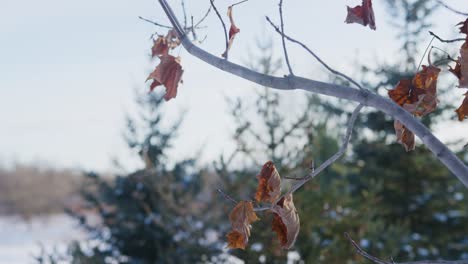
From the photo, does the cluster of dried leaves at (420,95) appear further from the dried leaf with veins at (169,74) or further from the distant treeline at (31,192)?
the distant treeline at (31,192)

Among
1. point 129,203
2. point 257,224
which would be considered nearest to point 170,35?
point 257,224

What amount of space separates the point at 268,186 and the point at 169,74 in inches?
19.5

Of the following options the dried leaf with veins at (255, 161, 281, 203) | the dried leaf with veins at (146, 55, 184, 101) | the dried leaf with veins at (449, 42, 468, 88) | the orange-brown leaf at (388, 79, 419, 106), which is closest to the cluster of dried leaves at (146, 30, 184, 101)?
the dried leaf with veins at (146, 55, 184, 101)

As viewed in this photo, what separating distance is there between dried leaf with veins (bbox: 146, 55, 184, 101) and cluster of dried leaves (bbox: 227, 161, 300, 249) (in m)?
0.41

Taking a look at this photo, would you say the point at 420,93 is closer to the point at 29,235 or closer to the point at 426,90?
the point at 426,90

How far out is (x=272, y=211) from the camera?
1.65m

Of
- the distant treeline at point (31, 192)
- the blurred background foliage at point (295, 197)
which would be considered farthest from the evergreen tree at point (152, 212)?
the distant treeline at point (31, 192)

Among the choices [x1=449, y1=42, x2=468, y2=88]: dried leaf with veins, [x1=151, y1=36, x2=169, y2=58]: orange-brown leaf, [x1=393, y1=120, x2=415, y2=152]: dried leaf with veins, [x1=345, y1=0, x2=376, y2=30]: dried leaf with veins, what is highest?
[x1=151, y1=36, x2=169, y2=58]: orange-brown leaf

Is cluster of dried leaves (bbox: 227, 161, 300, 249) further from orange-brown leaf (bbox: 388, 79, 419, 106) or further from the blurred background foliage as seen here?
the blurred background foliage

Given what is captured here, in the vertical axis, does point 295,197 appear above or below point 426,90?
above

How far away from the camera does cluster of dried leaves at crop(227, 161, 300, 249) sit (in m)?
1.64

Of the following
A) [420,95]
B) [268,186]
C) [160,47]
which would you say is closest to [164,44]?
[160,47]

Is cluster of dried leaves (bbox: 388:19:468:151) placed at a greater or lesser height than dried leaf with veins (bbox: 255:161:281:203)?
greater

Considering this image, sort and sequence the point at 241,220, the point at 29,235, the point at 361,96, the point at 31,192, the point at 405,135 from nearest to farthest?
the point at 361,96 → the point at 241,220 → the point at 405,135 → the point at 29,235 → the point at 31,192
